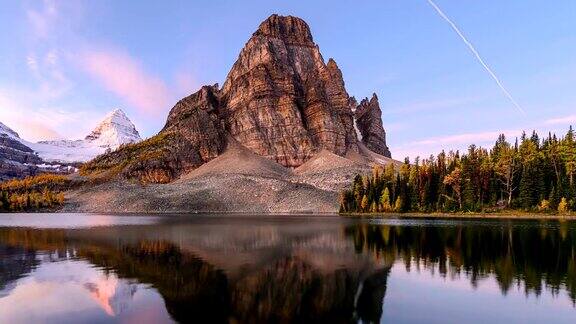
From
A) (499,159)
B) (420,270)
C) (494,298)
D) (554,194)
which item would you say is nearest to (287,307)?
(494,298)

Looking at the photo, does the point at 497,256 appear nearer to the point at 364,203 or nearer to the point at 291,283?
the point at 291,283

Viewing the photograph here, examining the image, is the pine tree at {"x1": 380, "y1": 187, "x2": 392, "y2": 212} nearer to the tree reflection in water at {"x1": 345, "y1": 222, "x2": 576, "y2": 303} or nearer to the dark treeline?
the dark treeline

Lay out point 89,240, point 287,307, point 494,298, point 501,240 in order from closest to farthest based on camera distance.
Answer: point 287,307 < point 494,298 < point 501,240 < point 89,240

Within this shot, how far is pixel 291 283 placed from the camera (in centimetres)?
3095

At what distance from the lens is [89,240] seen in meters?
64.5

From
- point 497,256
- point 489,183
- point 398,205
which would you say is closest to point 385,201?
point 398,205

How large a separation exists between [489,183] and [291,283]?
435 feet

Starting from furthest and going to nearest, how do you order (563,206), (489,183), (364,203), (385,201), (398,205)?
(364,203) → (385,201) → (398,205) → (489,183) → (563,206)

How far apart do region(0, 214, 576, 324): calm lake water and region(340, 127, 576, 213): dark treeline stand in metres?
88.2

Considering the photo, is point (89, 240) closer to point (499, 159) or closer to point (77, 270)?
point (77, 270)

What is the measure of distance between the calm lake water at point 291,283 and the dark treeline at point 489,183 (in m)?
88.2

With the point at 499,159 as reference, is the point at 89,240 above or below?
below

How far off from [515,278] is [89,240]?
5669 centimetres

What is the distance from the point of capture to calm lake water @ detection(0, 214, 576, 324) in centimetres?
2359
